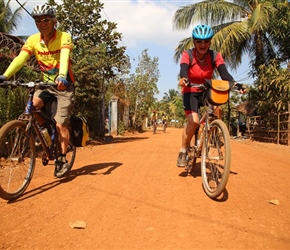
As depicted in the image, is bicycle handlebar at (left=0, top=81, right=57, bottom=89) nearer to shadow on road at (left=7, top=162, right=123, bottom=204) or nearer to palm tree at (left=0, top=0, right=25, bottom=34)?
shadow on road at (left=7, top=162, right=123, bottom=204)

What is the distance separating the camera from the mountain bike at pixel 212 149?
311 centimetres

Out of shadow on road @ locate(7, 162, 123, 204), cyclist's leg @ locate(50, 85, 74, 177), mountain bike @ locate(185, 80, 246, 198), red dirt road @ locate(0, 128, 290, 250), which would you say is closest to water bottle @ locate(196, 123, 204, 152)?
mountain bike @ locate(185, 80, 246, 198)

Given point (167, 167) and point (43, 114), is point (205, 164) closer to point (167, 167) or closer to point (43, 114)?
point (167, 167)

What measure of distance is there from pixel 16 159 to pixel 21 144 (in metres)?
0.18

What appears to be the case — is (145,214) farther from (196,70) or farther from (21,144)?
(196,70)

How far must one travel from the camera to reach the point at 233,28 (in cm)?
1652

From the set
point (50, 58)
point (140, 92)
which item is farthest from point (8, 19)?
point (50, 58)

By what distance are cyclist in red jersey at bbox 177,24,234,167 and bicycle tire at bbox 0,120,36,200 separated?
6.44 feet

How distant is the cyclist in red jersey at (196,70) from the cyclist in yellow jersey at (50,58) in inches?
57.9

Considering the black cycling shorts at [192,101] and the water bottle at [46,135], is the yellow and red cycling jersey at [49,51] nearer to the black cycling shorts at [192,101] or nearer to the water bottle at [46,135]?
the water bottle at [46,135]

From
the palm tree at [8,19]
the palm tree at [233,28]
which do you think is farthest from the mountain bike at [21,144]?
the palm tree at [8,19]

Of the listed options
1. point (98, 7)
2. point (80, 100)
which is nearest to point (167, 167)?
point (80, 100)

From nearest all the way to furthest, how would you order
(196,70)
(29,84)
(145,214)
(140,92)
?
(145,214)
(29,84)
(196,70)
(140,92)

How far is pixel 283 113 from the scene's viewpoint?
13.0m
